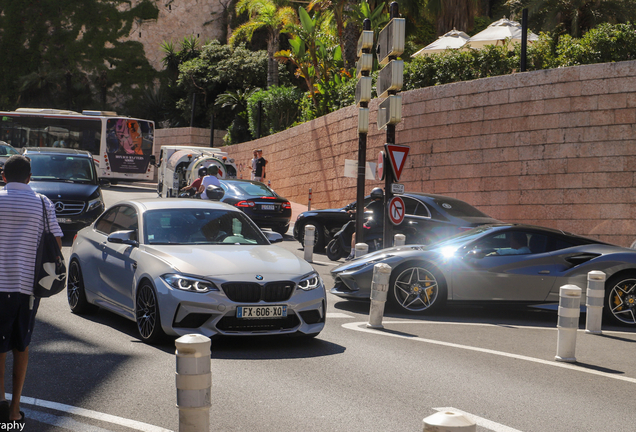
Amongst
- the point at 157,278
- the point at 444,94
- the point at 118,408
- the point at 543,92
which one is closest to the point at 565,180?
the point at 543,92

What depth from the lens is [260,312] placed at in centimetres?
698

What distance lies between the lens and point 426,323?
927cm

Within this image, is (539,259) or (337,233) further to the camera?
(337,233)

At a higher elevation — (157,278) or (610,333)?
(157,278)

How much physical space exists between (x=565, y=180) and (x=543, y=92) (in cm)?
220

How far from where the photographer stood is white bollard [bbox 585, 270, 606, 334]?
8.65m

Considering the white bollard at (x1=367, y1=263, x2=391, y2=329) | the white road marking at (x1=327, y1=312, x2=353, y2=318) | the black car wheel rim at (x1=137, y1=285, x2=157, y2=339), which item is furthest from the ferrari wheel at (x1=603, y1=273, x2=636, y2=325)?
the black car wheel rim at (x1=137, y1=285, x2=157, y2=339)

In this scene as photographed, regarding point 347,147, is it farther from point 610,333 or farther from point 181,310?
point 181,310

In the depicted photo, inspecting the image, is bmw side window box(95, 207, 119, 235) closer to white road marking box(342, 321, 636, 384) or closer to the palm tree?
white road marking box(342, 321, 636, 384)

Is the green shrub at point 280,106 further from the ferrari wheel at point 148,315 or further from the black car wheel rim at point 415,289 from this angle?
the ferrari wheel at point 148,315

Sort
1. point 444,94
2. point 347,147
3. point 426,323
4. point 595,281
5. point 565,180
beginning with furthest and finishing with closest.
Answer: point 347,147, point 444,94, point 565,180, point 426,323, point 595,281

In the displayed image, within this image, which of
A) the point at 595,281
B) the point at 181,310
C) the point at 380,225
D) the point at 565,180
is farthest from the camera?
the point at 565,180

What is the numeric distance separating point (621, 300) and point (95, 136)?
30142 mm

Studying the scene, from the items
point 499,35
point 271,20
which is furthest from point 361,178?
point 271,20
